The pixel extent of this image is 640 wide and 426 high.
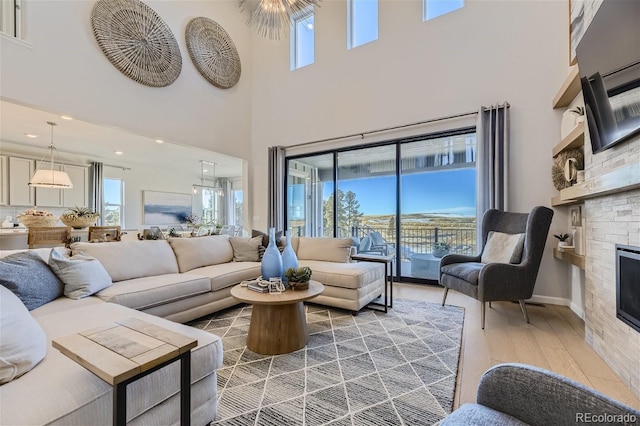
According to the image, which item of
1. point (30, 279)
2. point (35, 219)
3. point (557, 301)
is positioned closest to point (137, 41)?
point (35, 219)

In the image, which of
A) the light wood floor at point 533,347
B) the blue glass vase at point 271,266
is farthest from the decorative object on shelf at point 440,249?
the blue glass vase at point 271,266

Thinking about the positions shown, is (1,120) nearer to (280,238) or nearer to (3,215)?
(3,215)

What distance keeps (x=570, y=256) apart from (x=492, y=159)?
137 cm

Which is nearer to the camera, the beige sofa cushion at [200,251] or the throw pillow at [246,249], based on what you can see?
the beige sofa cushion at [200,251]

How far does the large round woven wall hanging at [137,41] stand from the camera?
3686 mm

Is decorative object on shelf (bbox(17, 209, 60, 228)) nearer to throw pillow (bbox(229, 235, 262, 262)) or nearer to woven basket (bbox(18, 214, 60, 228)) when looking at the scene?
woven basket (bbox(18, 214, 60, 228))

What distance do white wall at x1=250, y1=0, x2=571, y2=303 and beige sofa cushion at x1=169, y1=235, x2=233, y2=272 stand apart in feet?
6.87

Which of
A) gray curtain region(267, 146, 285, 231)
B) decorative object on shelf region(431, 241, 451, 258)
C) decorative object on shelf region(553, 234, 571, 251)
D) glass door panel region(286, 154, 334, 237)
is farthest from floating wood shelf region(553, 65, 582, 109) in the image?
gray curtain region(267, 146, 285, 231)

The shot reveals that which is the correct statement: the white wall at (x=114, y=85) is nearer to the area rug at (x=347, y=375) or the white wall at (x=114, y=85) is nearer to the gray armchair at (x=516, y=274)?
the area rug at (x=347, y=375)

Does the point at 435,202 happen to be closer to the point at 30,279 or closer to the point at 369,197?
the point at 369,197

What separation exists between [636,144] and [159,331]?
262 cm

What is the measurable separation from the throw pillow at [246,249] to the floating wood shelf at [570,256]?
3.45 metres

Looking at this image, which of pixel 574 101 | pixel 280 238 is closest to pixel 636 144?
pixel 574 101

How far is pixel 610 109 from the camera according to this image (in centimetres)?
179
